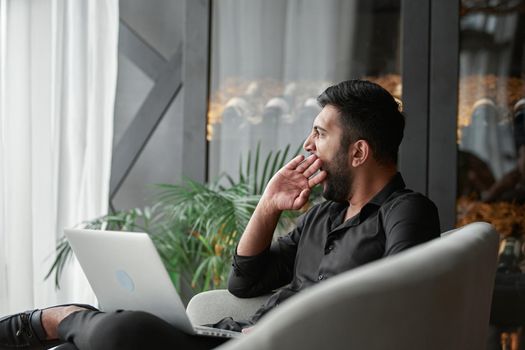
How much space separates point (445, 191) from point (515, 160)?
1.03ft

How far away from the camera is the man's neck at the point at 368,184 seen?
2480 millimetres

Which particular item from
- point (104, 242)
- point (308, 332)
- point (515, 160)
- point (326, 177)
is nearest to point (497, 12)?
point (515, 160)

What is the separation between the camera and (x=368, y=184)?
2484 mm

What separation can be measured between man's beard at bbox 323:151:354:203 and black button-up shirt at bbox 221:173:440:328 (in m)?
0.09

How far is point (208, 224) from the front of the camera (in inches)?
136

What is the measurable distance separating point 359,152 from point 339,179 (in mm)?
97

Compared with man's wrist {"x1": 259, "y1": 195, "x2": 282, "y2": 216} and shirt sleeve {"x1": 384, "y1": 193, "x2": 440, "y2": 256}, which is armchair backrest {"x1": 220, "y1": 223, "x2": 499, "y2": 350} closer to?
shirt sleeve {"x1": 384, "y1": 193, "x2": 440, "y2": 256}

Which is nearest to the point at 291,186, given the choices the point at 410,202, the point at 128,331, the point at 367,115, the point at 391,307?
the point at 367,115

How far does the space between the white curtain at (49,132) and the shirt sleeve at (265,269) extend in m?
1.79

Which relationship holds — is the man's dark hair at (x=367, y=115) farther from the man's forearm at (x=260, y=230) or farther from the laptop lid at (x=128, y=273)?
the laptop lid at (x=128, y=273)

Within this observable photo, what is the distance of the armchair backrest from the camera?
0.90 m

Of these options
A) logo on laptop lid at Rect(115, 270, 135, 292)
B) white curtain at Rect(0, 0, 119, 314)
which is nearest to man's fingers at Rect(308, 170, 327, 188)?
logo on laptop lid at Rect(115, 270, 135, 292)

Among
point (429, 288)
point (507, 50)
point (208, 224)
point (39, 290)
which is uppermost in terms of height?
point (507, 50)

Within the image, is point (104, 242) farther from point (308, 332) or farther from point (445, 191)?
point (445, 191)
